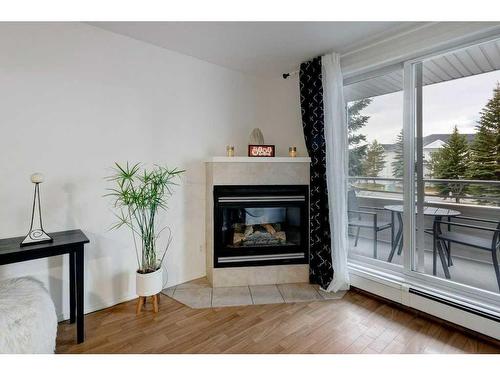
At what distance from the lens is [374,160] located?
106 inches

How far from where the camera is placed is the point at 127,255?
2.49m

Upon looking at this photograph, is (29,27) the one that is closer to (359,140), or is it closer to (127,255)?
(127,255)

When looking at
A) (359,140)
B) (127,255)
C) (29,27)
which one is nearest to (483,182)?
(359,140)

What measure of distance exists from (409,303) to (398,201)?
0.92m

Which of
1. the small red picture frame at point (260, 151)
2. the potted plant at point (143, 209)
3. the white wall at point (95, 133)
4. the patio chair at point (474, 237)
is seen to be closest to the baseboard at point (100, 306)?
the white wall at point (95, 133)

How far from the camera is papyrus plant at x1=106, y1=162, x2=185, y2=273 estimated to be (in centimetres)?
219

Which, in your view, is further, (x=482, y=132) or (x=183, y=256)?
(x=183, y=256)

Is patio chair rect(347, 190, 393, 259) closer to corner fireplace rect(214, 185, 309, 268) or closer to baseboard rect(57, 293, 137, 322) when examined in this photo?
corner fireplace rect(214, 185, 309, 268)

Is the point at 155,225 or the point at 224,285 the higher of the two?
the point at 155,225

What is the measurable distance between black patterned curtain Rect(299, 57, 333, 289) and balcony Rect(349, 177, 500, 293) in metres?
0.45

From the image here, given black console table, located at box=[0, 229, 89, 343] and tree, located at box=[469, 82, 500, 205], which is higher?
tree, located at box=[469, 82, 500, 205]

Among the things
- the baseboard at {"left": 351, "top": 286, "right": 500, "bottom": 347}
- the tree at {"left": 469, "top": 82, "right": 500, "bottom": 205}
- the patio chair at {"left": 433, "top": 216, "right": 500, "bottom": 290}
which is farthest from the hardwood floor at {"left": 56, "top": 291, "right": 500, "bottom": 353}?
the tree at {"left": 469, "top": 82, "right": 500, "bottom": 205}

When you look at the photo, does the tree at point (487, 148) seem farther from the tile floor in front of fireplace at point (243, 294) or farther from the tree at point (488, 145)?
the tile floor in front of fireplace at point (243, 294)
